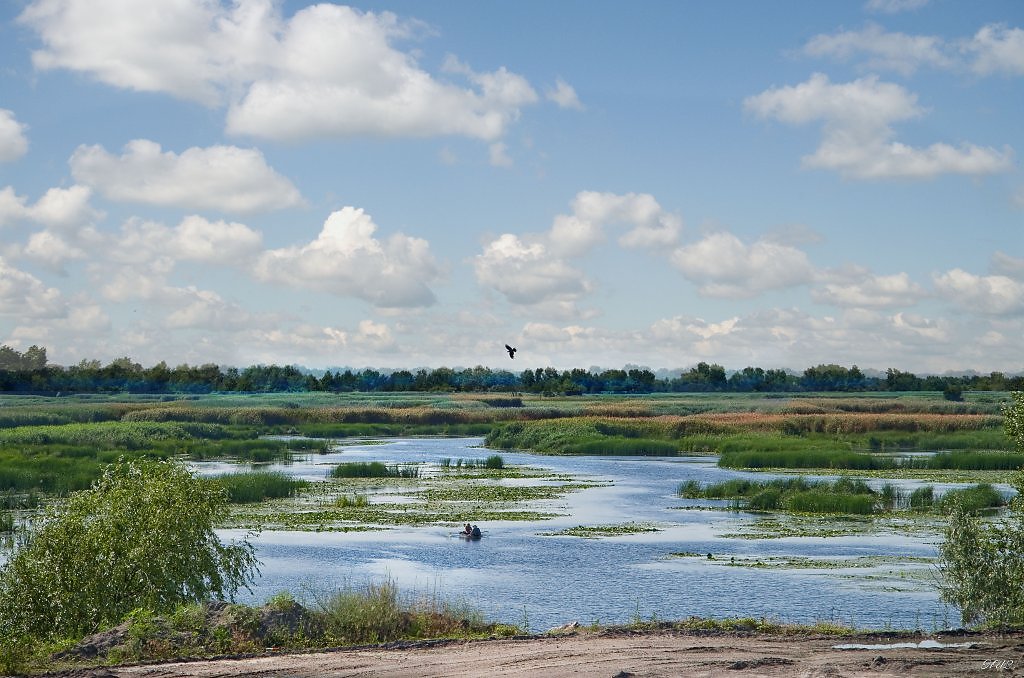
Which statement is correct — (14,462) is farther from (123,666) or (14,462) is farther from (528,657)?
(528,657)

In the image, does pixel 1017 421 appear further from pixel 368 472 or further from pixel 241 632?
pixel 368 472

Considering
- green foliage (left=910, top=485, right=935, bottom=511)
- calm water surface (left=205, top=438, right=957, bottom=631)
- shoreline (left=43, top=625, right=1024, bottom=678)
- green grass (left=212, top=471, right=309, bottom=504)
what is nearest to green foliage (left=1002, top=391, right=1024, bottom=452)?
calm water surface (left=205, top=438, right=957, bottom=631)

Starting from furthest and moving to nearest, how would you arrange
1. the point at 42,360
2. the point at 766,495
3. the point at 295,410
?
the point at 42,360 < the point at 295,410 < the point at 766,495

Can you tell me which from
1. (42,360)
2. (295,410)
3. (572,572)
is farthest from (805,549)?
(42,360)

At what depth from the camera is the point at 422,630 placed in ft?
61.6

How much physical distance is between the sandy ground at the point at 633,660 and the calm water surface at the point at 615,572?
11.1 feet

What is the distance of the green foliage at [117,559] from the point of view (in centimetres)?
1900

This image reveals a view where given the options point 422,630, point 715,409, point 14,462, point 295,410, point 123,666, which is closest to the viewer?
point 123,666

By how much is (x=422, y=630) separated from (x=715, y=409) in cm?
9844

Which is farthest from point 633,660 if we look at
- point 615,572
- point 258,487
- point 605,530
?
point 258,487

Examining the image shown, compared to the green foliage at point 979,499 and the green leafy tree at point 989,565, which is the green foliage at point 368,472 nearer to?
the green foliage at point 979,499

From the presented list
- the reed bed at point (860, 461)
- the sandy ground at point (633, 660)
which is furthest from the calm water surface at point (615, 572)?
the reed bed at point (860, 461)

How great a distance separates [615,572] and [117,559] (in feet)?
41.5

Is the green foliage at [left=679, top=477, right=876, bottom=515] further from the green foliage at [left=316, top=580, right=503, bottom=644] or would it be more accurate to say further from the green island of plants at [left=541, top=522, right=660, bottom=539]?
the green foliage at [left=316, top=580, right=503, bottom=644]
